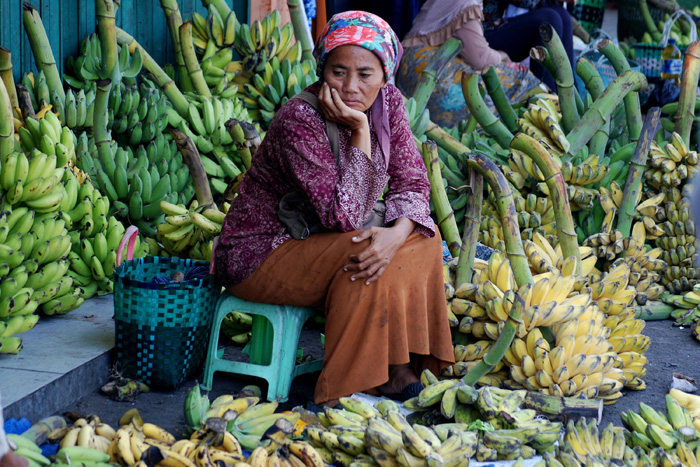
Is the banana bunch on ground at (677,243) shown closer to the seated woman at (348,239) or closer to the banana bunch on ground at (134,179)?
the seated woman at (348,239)

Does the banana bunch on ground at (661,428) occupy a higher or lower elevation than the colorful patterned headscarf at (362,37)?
lower

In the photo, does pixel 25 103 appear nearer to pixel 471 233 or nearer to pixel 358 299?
pixel 358 299

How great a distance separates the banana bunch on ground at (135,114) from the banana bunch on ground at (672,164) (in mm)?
2766

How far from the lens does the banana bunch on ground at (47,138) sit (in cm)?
298

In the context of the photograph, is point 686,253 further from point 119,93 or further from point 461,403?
point 119,93

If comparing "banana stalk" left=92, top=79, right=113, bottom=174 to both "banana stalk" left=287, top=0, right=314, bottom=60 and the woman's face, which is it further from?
"banana stalk" left=287, top=0, right=314, bottom=60

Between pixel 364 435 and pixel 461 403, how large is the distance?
38 cm

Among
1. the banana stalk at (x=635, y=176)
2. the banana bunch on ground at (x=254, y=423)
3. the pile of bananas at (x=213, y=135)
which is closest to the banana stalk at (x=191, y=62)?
the pile of bananas at (x=213, y=135)

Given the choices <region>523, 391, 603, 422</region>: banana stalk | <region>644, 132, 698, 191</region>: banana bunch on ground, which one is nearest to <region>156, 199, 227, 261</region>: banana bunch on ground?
<region>523, 391, 603, 422</region>: banana stalk

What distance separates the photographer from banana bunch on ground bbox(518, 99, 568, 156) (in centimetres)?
404

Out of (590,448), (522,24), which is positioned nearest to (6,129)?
(590,448)

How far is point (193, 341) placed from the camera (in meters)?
2.77

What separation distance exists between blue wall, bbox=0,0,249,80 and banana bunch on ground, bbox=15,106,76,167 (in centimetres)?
83

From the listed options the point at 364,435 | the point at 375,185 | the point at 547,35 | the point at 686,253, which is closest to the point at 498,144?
the point at 547,35
